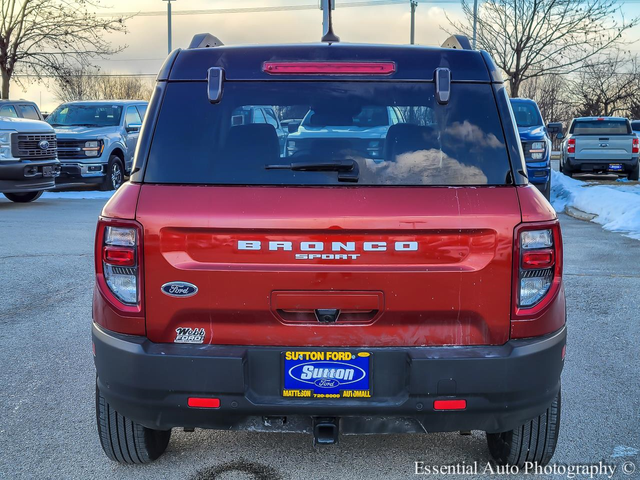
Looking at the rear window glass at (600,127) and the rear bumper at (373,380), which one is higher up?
the rear bumper at (373,380)

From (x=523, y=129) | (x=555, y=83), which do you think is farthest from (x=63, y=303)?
(x=555, y=83)

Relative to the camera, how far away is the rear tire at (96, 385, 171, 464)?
3.24m

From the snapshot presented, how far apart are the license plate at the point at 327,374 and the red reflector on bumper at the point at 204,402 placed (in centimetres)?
26

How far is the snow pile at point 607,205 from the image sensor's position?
463 inches

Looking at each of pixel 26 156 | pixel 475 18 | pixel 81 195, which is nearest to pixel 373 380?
pixel 26 156

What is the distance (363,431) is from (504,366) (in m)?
0.60

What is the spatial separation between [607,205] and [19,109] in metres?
12.1

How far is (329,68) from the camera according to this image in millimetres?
2990

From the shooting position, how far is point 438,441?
3707mm

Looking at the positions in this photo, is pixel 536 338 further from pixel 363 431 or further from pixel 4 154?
pixel 4 154

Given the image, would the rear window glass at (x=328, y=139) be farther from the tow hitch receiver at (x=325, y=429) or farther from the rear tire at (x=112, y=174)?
the rear tire at (x=112, y=174)

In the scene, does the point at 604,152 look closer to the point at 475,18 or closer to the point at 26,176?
the point at 475,18

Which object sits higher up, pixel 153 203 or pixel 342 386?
pixel 153 203

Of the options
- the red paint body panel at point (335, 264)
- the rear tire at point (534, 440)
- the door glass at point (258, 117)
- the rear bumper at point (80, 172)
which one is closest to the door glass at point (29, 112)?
the rear bumper at point (80, 172)
